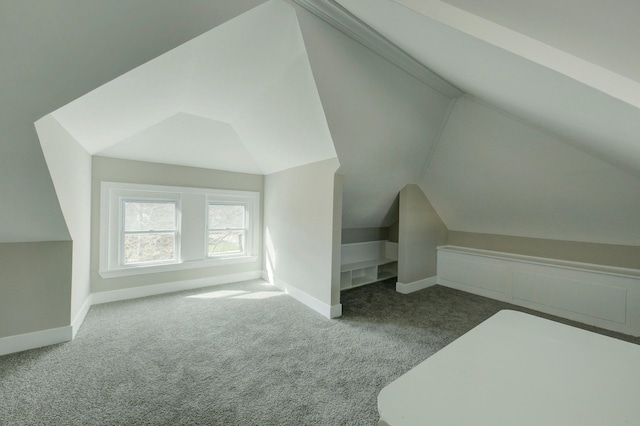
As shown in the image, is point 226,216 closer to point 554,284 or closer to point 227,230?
point 227,230

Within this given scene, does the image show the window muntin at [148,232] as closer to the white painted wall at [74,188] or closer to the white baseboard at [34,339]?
the white painted wall at [74,188]

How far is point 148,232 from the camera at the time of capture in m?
3.49

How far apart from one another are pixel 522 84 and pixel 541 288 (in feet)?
10.2

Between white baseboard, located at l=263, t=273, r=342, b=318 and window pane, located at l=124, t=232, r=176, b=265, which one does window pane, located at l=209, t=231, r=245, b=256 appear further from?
white baseboard, located at l=263, t=273, r=342, b=318

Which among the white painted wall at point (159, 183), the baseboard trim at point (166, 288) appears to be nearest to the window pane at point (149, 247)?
the white painted wall at point (159, 183)

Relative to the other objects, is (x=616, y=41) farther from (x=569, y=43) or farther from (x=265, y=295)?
(x=265, y=295)

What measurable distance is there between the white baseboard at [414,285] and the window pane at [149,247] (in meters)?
3.48

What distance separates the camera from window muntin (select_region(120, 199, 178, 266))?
11.0 ft

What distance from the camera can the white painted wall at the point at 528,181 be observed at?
2559 mm

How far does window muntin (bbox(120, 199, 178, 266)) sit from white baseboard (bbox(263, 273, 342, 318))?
1.61m

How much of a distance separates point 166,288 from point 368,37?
13.0ft

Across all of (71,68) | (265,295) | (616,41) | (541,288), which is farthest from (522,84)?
(265,295)

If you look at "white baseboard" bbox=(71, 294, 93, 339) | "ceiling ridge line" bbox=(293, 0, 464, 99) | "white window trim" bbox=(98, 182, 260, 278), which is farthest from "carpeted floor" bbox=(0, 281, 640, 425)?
"ceiling ridge line" bbox=(293, 0, 464, 99)

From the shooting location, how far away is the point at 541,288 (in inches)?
127
